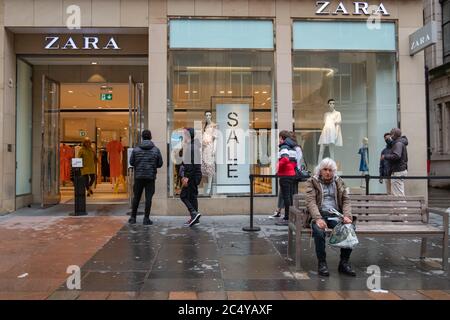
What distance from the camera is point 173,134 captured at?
1073 centimetres

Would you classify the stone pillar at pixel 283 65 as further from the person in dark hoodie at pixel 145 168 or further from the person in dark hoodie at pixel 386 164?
the person in dark hoodie at pixel 145 168

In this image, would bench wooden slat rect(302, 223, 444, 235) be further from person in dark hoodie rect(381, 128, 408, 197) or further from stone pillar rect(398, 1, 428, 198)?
stone pillar rect(398, 1, 428, 198)

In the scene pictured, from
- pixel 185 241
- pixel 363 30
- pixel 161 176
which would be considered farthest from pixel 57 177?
pixel 363 30

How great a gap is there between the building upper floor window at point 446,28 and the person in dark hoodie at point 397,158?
572 inches

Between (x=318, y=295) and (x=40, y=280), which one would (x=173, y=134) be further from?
(x=318, y=295)

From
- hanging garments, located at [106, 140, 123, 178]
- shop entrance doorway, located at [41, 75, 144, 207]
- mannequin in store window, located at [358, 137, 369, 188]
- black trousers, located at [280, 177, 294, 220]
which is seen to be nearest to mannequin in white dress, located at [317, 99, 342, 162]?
mannequin in store window, located at [358, 137, 369, 188]

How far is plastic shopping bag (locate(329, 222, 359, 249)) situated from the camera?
5.45m

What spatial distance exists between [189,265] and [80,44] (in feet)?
24.2

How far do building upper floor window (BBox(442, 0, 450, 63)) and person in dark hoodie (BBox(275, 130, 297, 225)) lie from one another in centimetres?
1635

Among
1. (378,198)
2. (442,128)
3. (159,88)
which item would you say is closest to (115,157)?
(159,88)

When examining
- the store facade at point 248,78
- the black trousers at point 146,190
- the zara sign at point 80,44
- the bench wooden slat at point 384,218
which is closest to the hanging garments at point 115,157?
the store facade at point 248,78

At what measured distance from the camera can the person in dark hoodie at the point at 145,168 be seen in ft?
30.3

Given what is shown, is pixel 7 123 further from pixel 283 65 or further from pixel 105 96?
pixel 283 65
